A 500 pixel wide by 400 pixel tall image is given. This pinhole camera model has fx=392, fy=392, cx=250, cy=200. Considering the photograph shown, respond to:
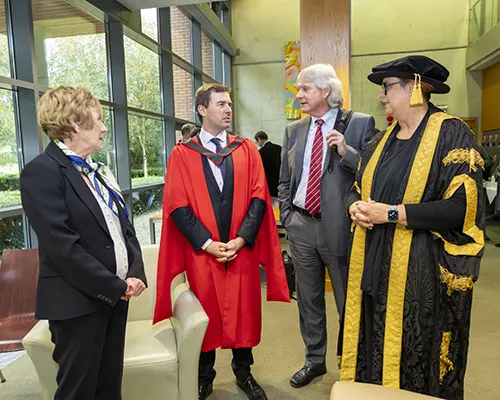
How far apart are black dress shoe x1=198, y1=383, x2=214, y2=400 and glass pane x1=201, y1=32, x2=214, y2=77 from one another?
7.24 meters

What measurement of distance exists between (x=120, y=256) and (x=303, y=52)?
3557 millimetres

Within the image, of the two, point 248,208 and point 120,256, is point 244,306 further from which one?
point 120,256

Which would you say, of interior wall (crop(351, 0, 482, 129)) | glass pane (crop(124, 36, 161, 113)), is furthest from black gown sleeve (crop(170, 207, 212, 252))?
interior wall (crop(351, 0, 482, 129))

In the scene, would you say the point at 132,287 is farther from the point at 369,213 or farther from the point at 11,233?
the point at 11,233

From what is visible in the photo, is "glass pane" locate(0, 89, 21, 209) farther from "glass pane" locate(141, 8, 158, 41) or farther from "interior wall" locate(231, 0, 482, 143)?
"interior wall" locate(231, 0, 482, 143)

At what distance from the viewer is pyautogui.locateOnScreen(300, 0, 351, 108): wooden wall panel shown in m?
4.20

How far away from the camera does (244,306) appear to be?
2.03 m

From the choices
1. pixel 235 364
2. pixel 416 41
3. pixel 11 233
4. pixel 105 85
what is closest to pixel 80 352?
pixel 235 364

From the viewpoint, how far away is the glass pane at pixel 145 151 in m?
5.41

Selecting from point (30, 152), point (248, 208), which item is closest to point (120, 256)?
point (248, 208)

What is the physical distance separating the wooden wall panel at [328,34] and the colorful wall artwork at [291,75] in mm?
5063

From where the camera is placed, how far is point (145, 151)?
5840 millimetres

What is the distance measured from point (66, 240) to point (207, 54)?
812cm

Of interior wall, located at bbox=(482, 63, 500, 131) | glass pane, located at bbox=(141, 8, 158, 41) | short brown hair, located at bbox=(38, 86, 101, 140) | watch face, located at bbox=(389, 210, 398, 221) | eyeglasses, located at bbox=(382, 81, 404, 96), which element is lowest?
watch face, located at bbox=(389, 210, 398, 221)
